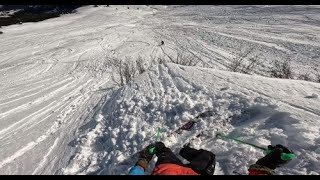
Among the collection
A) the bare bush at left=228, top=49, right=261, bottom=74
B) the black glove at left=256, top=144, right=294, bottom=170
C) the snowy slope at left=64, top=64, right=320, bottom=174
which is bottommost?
the bare bush at left=228, top=49, right=261, bottom=74

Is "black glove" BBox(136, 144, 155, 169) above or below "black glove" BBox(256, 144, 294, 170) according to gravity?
below

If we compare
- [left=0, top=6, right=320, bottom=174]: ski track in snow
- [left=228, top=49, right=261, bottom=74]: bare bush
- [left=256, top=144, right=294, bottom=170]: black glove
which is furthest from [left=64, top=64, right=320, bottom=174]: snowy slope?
[left=228, top=49, right=261, bottom=74]: bare bush

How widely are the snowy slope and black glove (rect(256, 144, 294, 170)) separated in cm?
17

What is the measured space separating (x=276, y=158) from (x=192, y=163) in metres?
1.00

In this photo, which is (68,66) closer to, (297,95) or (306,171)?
(297,95)

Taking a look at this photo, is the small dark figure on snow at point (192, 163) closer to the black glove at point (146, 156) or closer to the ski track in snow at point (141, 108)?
the black glove at point (146, 156)

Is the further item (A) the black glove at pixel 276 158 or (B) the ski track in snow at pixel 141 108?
(B) the ski track in snow at pixel 141 108

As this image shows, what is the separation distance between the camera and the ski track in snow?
4.63 meters

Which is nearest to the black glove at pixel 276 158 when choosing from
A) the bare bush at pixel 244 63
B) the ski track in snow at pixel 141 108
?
the ski track in snow at pixel 141 108

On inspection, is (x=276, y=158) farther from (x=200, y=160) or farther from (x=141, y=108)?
(x=141, y=108)

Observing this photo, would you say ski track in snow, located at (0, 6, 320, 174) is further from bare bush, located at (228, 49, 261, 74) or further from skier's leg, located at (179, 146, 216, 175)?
bare bush, located at (228, 49, 261, 74)

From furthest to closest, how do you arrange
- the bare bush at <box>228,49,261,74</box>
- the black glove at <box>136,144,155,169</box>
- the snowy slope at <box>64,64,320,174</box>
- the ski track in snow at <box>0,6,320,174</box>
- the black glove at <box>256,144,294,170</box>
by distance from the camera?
the bare bush at <box>228,49,261,74</box> → the ski track in snow at <box>0,6,320,174</box> → the snowy slope at <box>64,64,320,174</box> → the black glove at <box>136,144,155,169</box> → the black glove at <box>256,144,294,170</box>

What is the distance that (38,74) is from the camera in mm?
11547

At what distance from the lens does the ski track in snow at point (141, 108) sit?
4629mm
